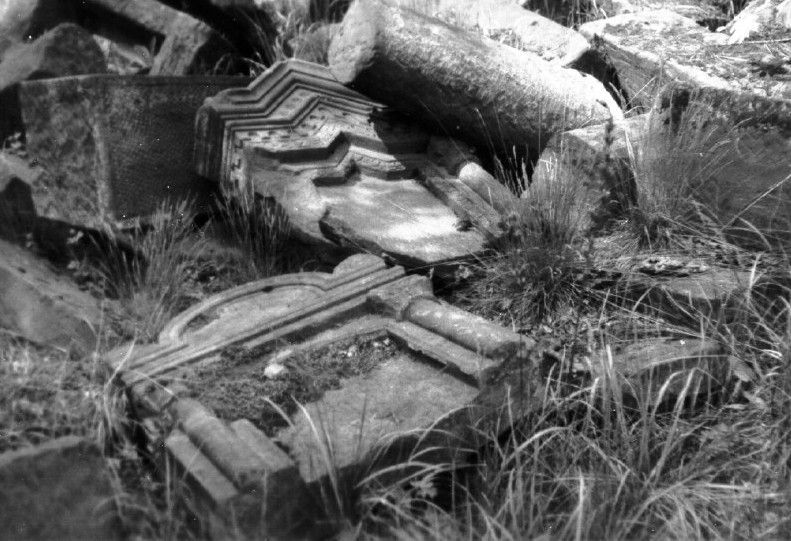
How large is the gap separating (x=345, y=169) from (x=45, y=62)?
1770 mm

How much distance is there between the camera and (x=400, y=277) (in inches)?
135

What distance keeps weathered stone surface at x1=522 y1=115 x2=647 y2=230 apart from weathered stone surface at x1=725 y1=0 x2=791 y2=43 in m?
0.99

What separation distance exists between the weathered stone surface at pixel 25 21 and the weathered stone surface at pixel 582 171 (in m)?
3.38

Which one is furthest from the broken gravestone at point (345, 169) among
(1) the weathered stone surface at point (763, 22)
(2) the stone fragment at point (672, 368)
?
(1) the weathered stone surface at point (763, 22)

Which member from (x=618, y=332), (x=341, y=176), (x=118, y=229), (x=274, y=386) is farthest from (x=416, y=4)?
(x=274, y=386)

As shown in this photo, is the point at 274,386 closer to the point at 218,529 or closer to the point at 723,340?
the point at 218,529

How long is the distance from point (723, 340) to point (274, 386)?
1.68 meters

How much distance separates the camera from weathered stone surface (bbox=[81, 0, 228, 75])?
525cm

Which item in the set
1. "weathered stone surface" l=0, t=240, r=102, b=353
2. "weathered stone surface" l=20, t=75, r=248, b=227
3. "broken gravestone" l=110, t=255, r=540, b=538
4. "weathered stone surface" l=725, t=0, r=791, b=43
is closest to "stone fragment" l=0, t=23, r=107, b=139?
"weathered stone surface" l=20, t=75, r=248, b=227

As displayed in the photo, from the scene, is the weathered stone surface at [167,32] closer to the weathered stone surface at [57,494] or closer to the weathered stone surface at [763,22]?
the weathered stone surface at [763,22]

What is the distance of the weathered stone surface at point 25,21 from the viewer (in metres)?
5.30

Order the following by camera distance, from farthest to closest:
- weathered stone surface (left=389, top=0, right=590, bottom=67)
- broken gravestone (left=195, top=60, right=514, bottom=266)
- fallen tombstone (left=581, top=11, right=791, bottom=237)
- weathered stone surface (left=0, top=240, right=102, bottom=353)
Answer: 1. weathered stone surface (left=389, top=0, right=590, bottom=67)
2. broken gravestone (left=195, top=60, right=514, bottom=266)
3. fallen tombstone (left=581, top=11, right=791, bottom=237)
4. weathered stone surface (left=0, top=240, right=102, bottom=353)

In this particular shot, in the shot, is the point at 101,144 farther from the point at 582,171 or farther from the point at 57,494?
the point at 57,494

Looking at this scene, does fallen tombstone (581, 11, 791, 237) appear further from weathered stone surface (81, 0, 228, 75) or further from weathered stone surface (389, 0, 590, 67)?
weathered stone surface (81, 0, 228, 75)
